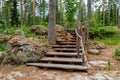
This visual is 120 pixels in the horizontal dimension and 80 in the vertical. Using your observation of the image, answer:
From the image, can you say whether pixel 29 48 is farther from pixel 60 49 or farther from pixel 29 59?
pixel 60 49

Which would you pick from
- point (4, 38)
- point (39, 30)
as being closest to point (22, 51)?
point (4, 38)

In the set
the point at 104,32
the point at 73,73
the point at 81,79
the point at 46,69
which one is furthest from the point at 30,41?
the point at 104,32

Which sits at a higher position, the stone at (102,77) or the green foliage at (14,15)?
the green foliage at (14,15)

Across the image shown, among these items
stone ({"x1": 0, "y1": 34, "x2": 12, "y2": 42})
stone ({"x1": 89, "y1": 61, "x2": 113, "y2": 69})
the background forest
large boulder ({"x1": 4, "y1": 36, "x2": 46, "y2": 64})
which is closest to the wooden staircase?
large boulder ({"x1": 4, "y1": 36, "x2": 46, "y2": 64})

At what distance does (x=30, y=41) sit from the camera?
638cm

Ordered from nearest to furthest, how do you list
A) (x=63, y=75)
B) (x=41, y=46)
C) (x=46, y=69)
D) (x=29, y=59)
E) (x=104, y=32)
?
1. (x=63, y=75)
2. (x=46, y=69)
3. (x=29, y=59)
4. (x=41, y=46)
5. (x=104, y=32)

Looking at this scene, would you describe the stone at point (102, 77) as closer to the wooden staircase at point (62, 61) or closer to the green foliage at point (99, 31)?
the wooden staircase at point (62, 61)

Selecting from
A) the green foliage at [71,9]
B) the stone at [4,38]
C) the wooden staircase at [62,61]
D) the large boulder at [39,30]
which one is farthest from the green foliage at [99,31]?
the green foliage at [71,9]

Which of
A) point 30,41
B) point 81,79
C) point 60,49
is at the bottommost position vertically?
point 81,79

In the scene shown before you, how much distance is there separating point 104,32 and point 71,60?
6.72m

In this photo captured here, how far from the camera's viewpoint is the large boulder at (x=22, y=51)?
19.6 feet

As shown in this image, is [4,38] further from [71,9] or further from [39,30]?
[71,9]

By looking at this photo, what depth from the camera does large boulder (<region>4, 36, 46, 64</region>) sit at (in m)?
5.97

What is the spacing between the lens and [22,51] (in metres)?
6.02
